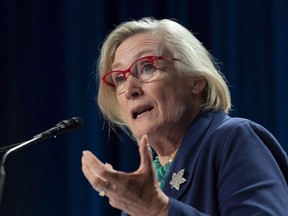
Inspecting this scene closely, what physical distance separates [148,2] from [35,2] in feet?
1.70

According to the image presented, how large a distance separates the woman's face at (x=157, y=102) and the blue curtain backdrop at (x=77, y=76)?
898 mm

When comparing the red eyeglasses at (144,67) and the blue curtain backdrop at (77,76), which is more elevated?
the red eyeglasses at (144,67)

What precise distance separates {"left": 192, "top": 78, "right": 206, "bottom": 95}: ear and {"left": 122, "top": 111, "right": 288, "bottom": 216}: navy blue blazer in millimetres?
188

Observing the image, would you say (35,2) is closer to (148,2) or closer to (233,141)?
(148,2)

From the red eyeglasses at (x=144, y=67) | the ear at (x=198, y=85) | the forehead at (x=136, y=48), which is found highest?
the forehead at (x=136, y=48)

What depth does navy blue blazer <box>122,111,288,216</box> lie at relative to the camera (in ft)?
3.97

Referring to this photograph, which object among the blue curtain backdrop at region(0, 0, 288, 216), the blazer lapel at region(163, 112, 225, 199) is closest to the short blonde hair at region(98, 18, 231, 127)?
the blazer lapel at region(163, 112, 225, 199)

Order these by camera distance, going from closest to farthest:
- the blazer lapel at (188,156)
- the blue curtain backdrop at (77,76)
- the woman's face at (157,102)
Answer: the blazer lapel at (188,156)
the woman's face at (157,102)
the blue curtain backdrop at (77,76)

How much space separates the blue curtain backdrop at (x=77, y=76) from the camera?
2.47 m

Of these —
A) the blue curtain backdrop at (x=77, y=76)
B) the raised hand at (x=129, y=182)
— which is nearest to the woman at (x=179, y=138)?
the raised hand at (x=129, y=182)

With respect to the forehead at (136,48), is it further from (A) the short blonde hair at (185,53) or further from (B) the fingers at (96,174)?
(B) the fingers at (96,174)

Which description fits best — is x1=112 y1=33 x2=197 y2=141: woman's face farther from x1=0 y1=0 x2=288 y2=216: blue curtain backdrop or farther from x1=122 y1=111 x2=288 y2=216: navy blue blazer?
x1=0 y1=0 x2=288 y2=216: blue curtain backdrop

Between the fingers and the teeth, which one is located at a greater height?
the fingers

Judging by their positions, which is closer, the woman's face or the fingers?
the fingers
